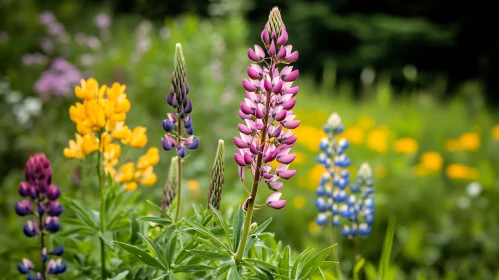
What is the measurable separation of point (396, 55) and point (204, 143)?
7521 millimetres

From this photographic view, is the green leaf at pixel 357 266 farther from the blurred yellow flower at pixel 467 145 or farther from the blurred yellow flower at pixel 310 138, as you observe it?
the blurred yellow flower at pixel 467 145

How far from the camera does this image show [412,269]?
152 inches

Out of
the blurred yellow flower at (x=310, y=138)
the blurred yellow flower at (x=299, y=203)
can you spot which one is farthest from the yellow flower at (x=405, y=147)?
the blurred yellow flower at (x=299, y=203)

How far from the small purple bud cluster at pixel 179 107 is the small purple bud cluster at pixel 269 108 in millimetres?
224

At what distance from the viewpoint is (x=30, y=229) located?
61.8 inches

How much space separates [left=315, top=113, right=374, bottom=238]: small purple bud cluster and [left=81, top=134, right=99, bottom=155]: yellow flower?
0.84 m

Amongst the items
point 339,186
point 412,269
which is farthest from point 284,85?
point 412,269

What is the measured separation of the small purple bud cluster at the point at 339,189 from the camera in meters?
2.05

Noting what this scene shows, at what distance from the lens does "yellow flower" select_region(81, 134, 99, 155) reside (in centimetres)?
156

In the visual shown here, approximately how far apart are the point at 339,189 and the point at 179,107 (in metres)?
0.85

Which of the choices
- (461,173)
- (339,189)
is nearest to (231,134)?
(461,173)

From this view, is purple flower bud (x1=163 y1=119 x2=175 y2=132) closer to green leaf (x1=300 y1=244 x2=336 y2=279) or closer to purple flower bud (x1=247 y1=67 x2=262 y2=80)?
purple flower bud (x1=247 y1=67 x2=262 y2=80)

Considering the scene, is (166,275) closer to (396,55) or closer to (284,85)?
(284,85)

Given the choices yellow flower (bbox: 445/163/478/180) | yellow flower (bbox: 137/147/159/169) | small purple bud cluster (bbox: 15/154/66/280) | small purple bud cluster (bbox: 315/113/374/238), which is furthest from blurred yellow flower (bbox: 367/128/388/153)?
small purple bud cluster (bbox: 15/154/66/280)
